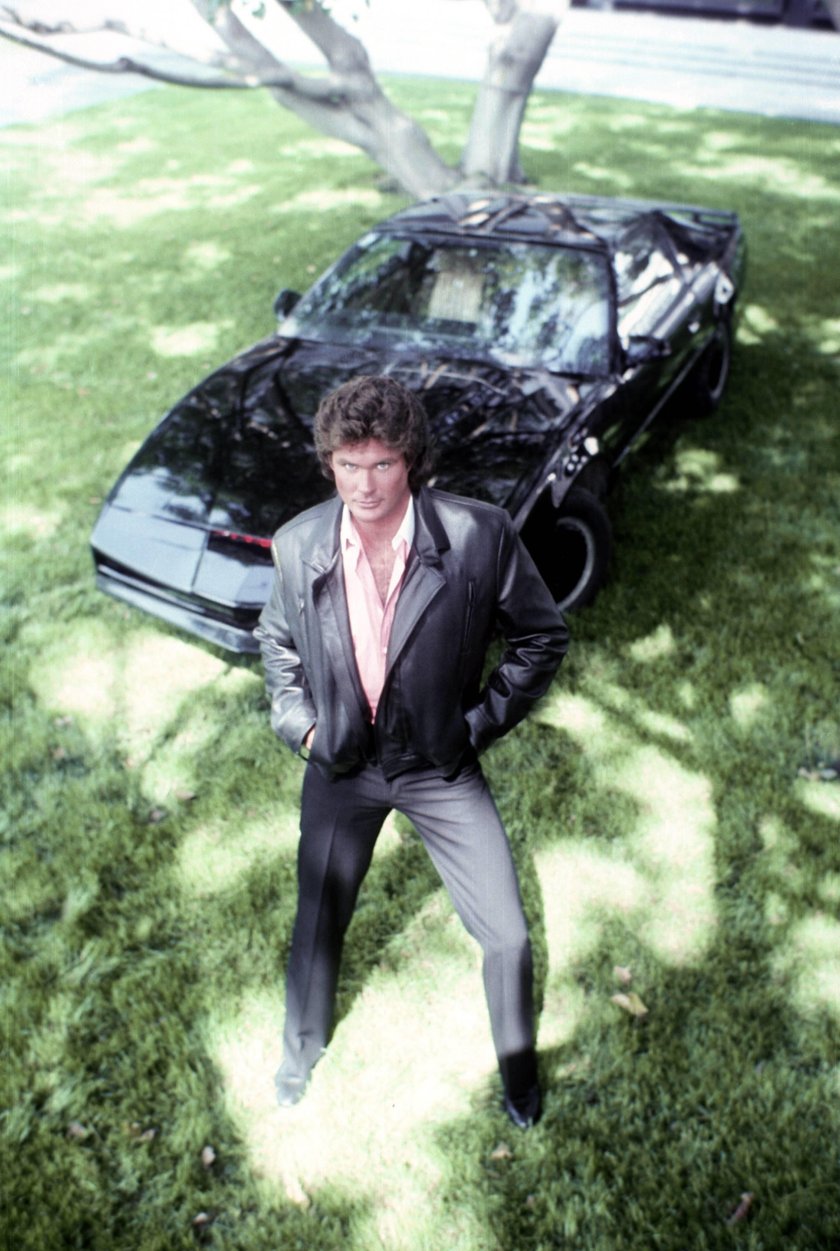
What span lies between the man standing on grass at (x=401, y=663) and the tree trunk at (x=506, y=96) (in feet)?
27.1

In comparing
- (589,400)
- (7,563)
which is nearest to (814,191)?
(589,400)

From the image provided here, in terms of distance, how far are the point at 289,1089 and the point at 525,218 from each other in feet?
14.9

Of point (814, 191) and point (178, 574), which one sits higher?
point (814, 191)

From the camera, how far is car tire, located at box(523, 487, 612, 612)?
4.43 metres

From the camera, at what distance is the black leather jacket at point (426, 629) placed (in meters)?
2.39

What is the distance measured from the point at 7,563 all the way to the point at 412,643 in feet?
12.1

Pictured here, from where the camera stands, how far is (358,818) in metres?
2.67

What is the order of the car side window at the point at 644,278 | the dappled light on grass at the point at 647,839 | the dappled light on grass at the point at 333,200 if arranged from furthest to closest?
the dappled light on grass at the point at 333,200 < the car side window at the point at 644,278 < the dappled light on grass at the point at 647,839

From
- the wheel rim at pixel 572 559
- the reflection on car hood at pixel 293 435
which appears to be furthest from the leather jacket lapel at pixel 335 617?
the wheel rim at pixel 572 559

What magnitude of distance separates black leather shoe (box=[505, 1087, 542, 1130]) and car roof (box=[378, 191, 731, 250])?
4169 mm

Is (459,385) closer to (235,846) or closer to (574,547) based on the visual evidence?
(574,547)

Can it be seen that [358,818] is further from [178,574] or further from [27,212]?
[27,212]

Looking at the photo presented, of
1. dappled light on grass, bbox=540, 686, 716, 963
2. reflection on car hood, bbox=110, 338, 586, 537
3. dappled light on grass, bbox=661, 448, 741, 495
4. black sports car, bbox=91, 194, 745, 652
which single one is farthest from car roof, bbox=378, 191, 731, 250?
dappled light on grass, bbox=540, 686, 716, 963

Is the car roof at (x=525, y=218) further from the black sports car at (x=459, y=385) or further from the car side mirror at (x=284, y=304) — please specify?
the car side mirror at (x=284, y=304)
